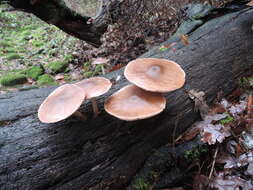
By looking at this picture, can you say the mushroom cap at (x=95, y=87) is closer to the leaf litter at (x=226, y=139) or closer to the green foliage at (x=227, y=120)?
the leaf litter at (x=226, y=139)

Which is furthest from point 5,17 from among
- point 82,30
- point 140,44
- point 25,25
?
point 140,44

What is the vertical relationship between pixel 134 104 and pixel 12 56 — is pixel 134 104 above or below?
above

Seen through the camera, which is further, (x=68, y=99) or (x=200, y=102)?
(x=200, y=102)

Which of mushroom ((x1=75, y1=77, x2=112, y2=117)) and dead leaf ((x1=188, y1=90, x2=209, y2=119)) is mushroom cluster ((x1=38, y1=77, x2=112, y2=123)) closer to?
mushroom ((x1=75, y1=77, x2=112, y2=117))

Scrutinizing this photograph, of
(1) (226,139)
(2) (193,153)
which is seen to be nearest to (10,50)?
(2) (193,153)

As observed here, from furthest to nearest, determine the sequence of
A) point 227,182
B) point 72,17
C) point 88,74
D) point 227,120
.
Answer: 1. point 88,74
2. point 72,17
3. point 227,120
4. point 227,182

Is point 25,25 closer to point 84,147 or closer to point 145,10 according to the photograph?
point 145,10

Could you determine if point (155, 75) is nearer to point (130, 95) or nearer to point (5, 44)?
point (130, 95)

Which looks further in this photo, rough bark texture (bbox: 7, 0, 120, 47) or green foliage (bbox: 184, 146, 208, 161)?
rough bark texture (bbox: 7, 0, 120, 47)

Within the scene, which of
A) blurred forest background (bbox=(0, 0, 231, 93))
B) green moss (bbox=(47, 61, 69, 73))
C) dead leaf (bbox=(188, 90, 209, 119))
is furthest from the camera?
green moss (bbox=(47, 61, 69, 73))

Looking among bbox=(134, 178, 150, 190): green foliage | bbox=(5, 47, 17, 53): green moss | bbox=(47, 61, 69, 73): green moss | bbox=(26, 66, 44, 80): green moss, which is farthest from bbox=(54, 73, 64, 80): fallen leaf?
bbox=(5, 47, 17, 53): green moss
